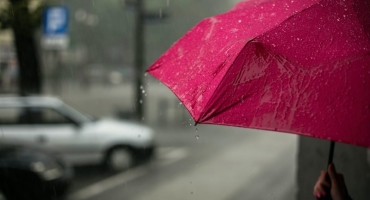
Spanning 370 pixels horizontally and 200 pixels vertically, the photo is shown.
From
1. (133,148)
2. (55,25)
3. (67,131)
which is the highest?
(55,25)

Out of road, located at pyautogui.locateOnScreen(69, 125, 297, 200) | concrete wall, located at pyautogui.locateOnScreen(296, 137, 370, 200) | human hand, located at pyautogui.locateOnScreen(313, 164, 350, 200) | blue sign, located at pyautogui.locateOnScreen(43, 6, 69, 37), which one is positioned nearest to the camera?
human hand, located at pyautogui.locateOnScreen(313, 164, 350, 200)

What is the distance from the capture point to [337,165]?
320 cm

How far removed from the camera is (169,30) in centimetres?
4922

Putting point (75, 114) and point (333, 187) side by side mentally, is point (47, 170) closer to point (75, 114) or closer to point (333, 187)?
point (75, 114)

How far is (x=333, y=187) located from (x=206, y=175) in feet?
25.2

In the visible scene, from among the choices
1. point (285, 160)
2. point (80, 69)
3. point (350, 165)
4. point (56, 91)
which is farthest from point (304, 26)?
point (80, 69)

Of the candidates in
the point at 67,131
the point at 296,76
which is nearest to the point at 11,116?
the point at 67,131

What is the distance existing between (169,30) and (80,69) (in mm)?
A: 8825

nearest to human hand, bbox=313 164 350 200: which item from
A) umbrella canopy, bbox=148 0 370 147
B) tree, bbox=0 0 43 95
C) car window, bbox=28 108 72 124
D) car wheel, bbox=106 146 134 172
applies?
umbrella canopy, bbox=148 0 370 147

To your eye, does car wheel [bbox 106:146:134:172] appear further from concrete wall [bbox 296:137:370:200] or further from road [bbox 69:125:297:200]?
concrete wall [bbox 296:137:370:200]

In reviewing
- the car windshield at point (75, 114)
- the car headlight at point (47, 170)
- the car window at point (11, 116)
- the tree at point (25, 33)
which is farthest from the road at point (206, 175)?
the tree at point (25, 33)

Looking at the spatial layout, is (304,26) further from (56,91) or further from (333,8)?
(56,91)

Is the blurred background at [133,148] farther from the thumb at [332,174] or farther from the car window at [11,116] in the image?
the thumb at [332,174]

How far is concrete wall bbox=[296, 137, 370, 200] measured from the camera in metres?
3.15
